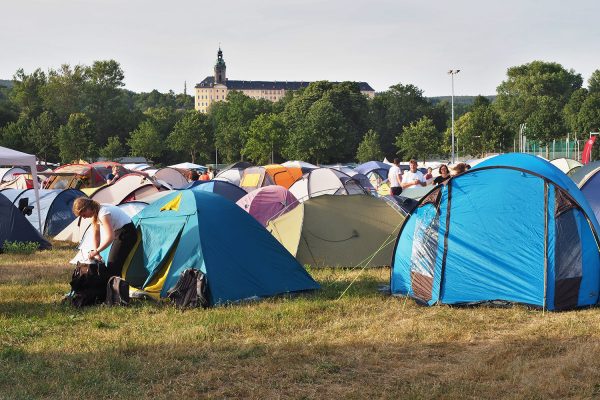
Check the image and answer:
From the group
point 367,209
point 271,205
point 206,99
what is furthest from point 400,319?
point 206,99

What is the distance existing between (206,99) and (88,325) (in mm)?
187654

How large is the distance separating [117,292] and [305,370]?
3.43m

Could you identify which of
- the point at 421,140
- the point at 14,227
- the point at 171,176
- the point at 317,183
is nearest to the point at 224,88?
the point at 421,140

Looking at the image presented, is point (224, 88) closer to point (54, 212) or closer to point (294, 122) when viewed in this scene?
point (294, 122)

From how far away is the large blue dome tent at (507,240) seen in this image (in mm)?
8070

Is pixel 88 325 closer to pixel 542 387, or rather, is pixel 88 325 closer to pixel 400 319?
pixel 400 319

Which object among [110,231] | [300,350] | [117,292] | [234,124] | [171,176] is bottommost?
[300,350]

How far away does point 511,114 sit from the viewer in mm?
79562

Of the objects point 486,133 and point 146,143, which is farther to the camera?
point 146,143

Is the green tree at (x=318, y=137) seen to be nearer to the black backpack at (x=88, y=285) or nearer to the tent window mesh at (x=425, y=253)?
the tent window mesh at (x=425, y=253)

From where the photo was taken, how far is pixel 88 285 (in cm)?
867

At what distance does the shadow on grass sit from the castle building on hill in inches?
7247

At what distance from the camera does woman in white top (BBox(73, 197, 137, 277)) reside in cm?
870

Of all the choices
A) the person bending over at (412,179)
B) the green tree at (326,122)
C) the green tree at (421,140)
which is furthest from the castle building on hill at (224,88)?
the person bending over at (412,179)
